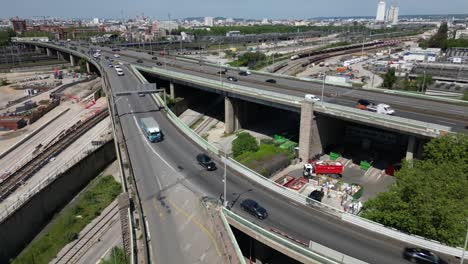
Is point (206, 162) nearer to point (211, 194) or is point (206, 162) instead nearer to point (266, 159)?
point (211, 194)

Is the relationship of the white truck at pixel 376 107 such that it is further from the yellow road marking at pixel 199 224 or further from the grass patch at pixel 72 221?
the grass patch at pixel 72 221

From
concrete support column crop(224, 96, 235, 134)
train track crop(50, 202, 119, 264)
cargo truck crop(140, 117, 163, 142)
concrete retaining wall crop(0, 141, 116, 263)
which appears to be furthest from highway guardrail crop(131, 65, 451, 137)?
train track crop(50, 202, 119, 264)

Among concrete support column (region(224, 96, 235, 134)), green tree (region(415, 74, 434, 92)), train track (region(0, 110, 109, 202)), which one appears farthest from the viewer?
green tree (region(415, 74, 434, 92))

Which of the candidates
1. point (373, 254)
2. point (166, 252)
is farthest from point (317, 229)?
point (166, 252)

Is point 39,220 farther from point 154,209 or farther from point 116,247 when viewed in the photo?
point 154,209

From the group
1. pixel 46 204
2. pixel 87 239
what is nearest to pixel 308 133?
pixel 87 239

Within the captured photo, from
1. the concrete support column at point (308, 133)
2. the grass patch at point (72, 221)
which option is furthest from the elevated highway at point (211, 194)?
the grass patch at point (72, 221)

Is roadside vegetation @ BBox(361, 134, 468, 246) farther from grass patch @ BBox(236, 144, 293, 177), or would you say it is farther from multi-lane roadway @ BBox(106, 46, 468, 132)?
grass patch @ BBox(236, 144, 293, 177)
